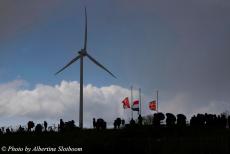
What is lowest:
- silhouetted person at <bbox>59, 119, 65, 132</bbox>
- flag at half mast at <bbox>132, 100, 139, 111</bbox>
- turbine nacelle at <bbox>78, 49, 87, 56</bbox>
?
silhouetted person at <bbox>59, 119, 65, 132</bbox>

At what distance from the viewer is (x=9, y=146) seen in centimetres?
8544

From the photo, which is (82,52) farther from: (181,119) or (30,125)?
(181,119)

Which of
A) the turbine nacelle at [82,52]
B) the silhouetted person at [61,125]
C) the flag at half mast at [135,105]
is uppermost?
the turbine nacelle at [82,52]

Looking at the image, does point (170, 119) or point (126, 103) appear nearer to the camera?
point (170, 119)

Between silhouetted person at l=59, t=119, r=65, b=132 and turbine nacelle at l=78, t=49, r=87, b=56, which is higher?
turbine nacelle at l=78, t=49, r=87, b=56

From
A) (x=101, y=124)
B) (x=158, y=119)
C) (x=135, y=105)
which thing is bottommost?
(x=101, y=124)

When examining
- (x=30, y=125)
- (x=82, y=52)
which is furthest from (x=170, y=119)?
(x=30, y=125)

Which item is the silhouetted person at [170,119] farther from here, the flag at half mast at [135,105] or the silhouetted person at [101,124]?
the flag at half mast at [135,105]

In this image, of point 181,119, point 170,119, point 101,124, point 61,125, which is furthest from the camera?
point 61,125

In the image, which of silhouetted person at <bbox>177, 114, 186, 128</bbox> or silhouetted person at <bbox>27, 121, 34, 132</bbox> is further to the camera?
silhouetted person at <bbox>27, 121, 34, 132</bbox>

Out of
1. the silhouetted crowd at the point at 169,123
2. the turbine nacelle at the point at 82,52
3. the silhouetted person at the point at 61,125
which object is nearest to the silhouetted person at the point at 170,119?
the silhouetted crowd at the point at 169,123

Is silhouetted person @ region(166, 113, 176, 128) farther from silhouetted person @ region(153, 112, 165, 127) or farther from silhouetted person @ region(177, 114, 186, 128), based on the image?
silhouetted person @ region(153, 112, 165, 127)

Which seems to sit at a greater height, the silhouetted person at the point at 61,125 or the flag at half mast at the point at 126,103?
the flag at half mast at the point at 126,103

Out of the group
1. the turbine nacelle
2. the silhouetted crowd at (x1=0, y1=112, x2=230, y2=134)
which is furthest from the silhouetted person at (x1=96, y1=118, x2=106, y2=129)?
the turbine nacelle
